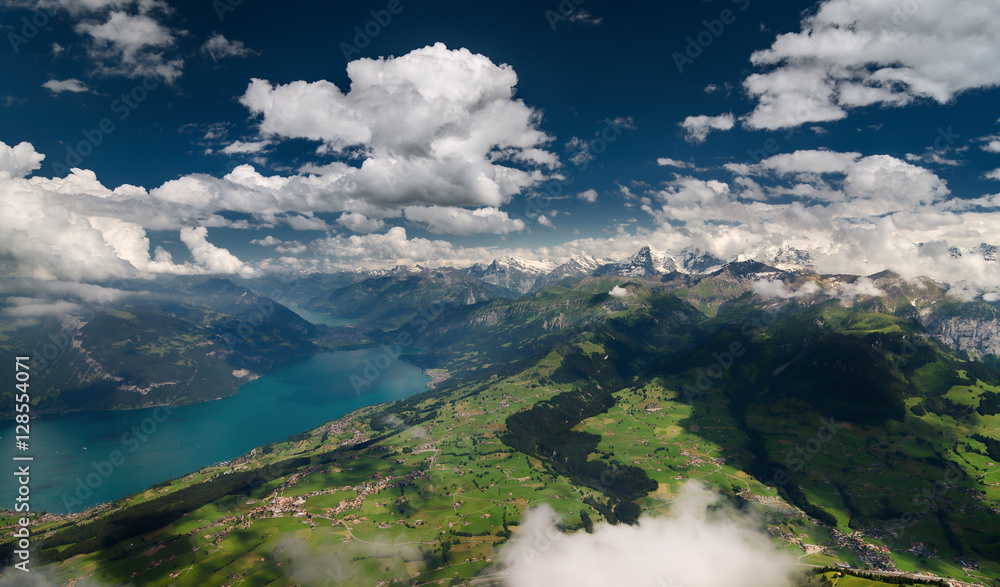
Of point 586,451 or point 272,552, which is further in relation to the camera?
point 586,451

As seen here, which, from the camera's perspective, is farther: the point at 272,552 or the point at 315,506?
the point at 315,506

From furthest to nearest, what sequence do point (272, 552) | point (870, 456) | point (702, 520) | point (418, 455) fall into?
point (418, 455), point (870, 456), point (702, 520), point (272, 552)

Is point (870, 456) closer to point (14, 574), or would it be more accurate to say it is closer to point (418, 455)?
point (418, 455)

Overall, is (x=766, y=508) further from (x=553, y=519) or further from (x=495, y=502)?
(x=495, y=502)

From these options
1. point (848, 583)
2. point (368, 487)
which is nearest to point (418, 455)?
point (368, 487)

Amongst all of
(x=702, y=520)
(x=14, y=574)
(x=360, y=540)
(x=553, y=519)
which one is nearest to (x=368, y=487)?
(x=360, y=540)

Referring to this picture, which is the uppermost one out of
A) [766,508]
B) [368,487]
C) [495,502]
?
[368,487]

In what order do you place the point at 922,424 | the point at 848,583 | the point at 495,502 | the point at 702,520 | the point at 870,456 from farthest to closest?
the point at 922,424
the point at 870,456
the point at 495,502
the point at 702,520
the point at 848,583

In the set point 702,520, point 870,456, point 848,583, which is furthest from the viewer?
point 870,456

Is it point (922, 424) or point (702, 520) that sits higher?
point (922, 424)
